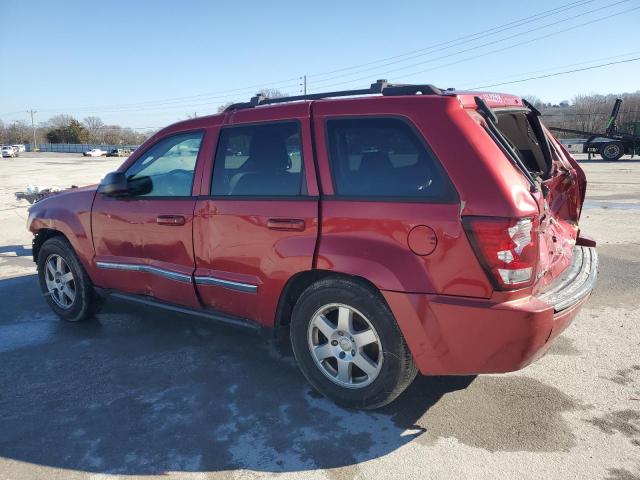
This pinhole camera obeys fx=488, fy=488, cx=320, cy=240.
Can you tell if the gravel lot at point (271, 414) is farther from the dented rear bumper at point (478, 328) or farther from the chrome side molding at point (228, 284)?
the chrome side molding at point (228, 284)

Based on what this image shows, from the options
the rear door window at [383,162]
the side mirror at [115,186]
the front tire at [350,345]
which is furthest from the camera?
the side mirror at [115,186]

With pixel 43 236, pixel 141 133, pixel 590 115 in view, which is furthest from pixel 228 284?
pixel 141 133

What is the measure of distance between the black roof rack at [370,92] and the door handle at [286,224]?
0.88 meters

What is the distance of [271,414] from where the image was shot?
3.06 m

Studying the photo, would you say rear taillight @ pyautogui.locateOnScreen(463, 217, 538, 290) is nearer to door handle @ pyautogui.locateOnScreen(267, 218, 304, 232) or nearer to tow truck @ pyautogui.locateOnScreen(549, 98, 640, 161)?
door handle @ pyautogui.locateOnScreen(267, 218, 304, 232)

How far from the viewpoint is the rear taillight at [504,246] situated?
2.47 m

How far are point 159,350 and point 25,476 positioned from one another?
5.08ft

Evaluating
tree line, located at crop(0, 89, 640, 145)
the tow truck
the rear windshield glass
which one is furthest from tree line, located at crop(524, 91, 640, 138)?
the rear windshield glass

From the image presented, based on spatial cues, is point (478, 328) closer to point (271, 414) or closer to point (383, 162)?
point (383, 162)

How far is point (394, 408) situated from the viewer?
3.11 metres

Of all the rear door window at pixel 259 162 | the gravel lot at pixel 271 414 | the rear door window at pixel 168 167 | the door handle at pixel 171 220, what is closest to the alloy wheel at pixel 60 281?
the gravel lot at pixel 271 414

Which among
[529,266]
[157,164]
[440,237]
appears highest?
[157,164]

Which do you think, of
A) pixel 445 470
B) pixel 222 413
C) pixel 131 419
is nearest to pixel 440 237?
pixel 445 470

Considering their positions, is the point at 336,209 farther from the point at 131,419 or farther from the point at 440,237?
the point at 131,419
